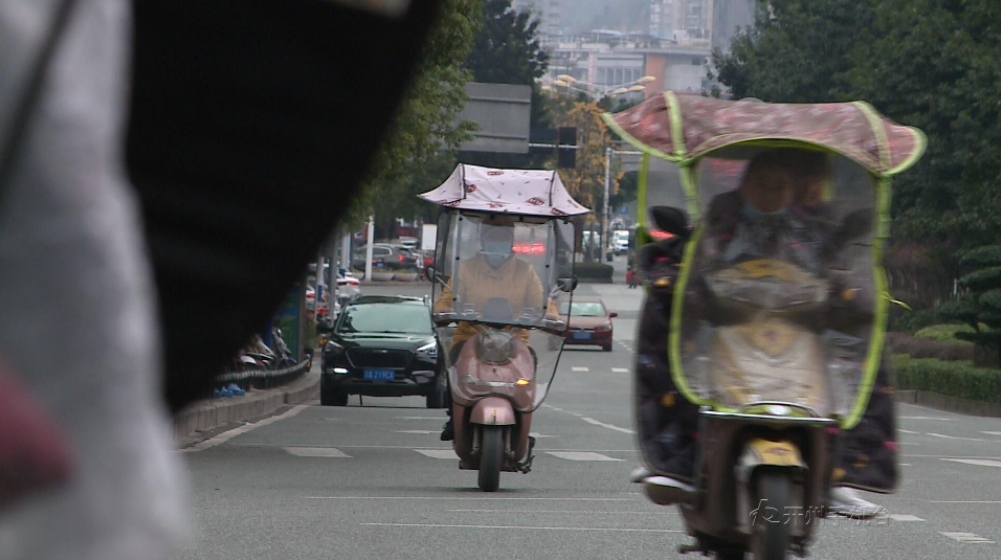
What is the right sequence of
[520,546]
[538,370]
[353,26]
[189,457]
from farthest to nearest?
[189,457] → [538,370] → [520,546] → [353,26]

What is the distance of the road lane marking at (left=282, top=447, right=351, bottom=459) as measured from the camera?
13.0 meters

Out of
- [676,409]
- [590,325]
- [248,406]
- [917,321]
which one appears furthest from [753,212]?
[917,321]

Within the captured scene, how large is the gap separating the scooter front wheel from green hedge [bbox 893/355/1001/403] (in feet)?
56.4

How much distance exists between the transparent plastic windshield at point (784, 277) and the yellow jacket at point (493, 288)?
5.01m

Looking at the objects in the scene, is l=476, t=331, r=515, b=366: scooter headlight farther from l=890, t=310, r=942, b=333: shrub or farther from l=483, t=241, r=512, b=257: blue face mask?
l=890, t=310, r=942, b=333: shrub

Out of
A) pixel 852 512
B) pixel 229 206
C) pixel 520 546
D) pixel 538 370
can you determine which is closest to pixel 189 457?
pixel 538 370

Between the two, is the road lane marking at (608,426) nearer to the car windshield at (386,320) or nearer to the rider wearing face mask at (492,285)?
the car windshield at (386,320)

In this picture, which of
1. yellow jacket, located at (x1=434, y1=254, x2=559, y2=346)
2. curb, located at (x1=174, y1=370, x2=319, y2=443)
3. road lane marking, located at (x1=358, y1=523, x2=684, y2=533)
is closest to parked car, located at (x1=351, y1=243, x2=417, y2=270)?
curb, located at (x1=174, y1=370, x2=319, y2=443)

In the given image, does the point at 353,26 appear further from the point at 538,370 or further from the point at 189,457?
the point at 189,457

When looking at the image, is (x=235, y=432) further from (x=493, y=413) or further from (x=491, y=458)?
(x=491, y=458)

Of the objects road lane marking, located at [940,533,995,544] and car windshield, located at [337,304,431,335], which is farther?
car windshield, located at [337,304,431,335]

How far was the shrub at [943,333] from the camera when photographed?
3620cm

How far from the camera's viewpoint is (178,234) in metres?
1.04

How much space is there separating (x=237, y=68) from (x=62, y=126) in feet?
0.82
